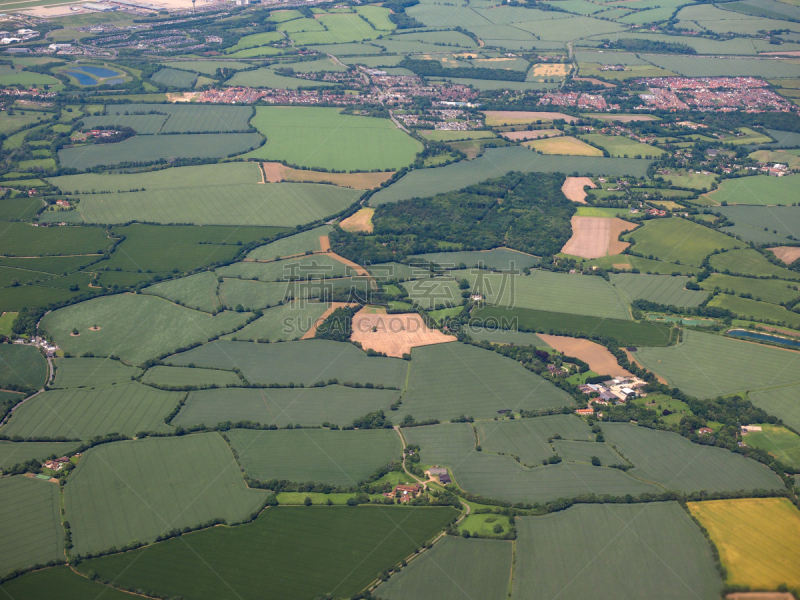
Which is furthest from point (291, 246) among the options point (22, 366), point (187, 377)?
point (22, 366)

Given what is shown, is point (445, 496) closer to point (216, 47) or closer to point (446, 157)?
point (446, 157)

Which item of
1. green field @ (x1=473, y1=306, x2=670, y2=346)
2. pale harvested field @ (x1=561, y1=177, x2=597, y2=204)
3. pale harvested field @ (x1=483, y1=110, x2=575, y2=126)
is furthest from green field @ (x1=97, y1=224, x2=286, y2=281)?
Result: pale harvested field @ (x1=483, y1=110, x2=575, y2=126)

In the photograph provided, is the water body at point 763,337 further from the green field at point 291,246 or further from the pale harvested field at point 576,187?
the green field at point 291,246

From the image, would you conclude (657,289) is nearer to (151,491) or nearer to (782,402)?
(782,402)

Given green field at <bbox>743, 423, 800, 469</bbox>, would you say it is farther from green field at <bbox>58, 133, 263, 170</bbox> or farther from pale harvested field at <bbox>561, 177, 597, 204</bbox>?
green field at <bbox>58, 133, 263, 170</bbox>

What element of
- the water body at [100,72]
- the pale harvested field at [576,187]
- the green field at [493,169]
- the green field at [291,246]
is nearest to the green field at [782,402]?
the pale harvested field at [576,187]
